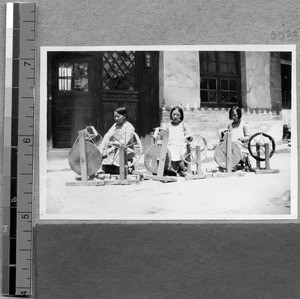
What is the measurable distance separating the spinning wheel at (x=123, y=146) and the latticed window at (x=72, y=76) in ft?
1.51

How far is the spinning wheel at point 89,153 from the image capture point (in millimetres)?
4203

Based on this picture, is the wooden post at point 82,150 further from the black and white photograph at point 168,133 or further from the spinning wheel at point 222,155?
the spinning wheel at point 222,155

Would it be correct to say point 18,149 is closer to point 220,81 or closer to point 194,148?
point 194,148

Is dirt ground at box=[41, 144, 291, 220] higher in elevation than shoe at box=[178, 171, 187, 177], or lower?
lower

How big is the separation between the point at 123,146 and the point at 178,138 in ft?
1.48

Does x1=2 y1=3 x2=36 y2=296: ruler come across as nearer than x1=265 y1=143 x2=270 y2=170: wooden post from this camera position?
Yes

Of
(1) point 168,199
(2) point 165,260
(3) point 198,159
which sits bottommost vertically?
(2) point 165,260

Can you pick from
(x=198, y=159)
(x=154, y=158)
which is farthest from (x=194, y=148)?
(x=154, y=158)

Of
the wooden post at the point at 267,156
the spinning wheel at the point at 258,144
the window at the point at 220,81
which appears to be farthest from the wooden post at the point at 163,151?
the wooden post at the point at 267,156

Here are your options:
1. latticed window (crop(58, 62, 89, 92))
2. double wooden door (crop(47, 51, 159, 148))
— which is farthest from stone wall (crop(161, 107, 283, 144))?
latticed window (crop(58, 62, 89, 92))

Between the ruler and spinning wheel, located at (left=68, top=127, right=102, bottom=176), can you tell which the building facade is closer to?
spinning wheel, located at (left=68, top=127, right=102, bottom=176)

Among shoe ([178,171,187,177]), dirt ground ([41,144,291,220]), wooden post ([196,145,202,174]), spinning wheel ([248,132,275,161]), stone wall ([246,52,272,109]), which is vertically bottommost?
dirt ground ([41,144,291,220])

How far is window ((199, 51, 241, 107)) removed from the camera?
421 centimetres

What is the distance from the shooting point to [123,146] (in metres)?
4.24
